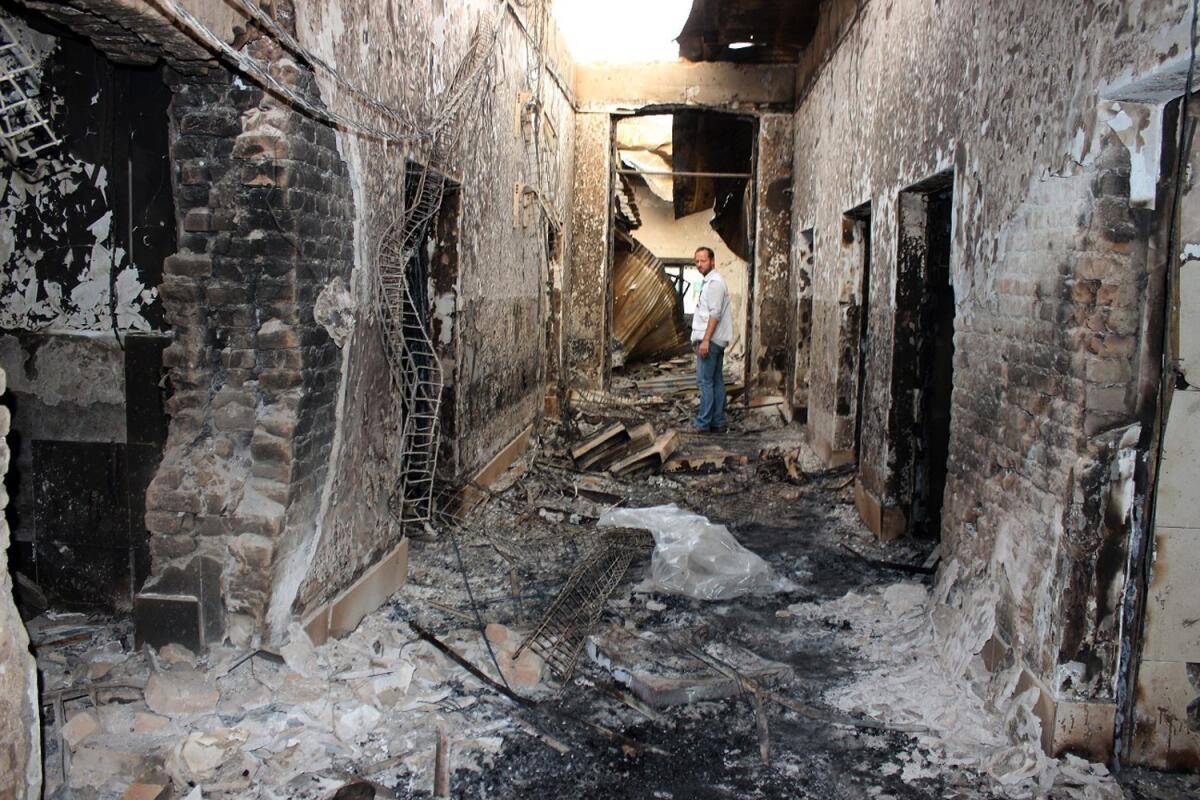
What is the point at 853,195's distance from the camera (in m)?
7.54

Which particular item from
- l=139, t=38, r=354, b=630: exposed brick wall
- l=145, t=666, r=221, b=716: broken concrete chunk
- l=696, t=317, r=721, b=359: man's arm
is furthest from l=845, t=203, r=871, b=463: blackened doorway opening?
l=145, t=666, r=221, b=716: broken concrete chunk

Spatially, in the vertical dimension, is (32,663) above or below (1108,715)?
above

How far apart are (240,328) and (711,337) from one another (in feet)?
22.5

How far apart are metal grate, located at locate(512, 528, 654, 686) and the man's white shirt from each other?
14.7 feet

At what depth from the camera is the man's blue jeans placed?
32.8 feet

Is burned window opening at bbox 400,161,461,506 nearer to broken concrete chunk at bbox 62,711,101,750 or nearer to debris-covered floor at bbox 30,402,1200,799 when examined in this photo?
debris-covered floor at bbox 30,402,1200,799

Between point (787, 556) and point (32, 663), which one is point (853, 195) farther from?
point (32, 663)

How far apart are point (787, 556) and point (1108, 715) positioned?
8.63ft

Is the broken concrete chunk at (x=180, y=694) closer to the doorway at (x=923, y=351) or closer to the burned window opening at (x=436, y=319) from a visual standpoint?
the burned window opening at (x=436, y=319)

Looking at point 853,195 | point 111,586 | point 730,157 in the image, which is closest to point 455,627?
point 111,586

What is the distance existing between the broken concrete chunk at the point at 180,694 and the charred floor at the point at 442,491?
1 cm

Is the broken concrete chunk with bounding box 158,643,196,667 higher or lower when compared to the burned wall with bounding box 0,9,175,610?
lower

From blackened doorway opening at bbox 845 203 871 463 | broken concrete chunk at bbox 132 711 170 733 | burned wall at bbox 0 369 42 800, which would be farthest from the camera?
blackened doorway opening at bbox 845 203 871 463

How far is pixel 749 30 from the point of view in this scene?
10703 mm
